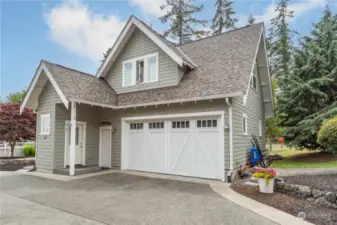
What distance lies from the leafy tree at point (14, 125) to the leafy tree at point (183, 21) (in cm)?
1582

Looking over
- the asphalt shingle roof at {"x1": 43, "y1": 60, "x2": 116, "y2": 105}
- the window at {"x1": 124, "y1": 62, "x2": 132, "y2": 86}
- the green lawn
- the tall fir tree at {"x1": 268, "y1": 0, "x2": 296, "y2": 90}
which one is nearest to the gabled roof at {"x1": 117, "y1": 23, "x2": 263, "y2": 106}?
the window at {"x1": 124, "y1": 62, "x2": 132, "y2": 86}

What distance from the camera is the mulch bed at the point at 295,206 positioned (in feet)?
15.4

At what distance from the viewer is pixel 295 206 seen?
532cm

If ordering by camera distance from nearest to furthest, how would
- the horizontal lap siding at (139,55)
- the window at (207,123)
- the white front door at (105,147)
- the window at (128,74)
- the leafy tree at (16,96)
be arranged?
1. the window at (207,123)
2. the horizontal lap siding at (139,55)
3. the white front door at (105,147)
4. the window at (128,74)
5. the leafy tree at (16,96)

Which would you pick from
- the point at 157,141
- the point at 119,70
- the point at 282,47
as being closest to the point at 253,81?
the point at 157,141

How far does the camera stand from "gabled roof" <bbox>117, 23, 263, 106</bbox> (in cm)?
836

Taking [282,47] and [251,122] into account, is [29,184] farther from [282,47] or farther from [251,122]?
[282,47]

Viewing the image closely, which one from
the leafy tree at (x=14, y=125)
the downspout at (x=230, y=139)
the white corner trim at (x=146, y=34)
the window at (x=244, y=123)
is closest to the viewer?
the downspout at (x=230, y=139)

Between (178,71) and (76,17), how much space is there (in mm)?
5769

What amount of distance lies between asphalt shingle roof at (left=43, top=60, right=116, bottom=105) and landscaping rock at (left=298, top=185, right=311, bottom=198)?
790 cm

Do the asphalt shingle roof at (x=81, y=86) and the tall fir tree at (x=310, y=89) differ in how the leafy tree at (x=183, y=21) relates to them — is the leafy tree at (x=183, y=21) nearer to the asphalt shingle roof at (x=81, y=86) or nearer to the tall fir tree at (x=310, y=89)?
the tall fir tree at (x=310, y=89)

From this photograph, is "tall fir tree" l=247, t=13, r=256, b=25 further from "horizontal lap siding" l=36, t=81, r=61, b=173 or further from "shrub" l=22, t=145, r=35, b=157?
"shrub" l=22, t=145, r=35, b=157

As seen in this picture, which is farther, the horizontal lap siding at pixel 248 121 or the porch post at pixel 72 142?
the porch post at pixel 72 142

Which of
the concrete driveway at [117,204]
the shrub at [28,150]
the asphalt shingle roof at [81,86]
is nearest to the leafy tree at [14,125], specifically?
the shrub at [28,150]
